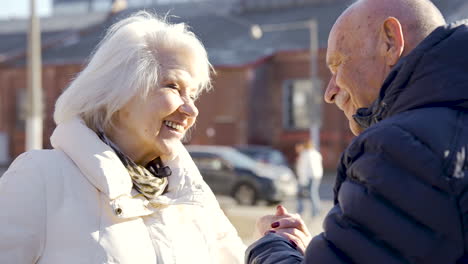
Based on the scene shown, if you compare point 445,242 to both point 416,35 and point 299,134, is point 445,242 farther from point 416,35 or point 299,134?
point 299,134

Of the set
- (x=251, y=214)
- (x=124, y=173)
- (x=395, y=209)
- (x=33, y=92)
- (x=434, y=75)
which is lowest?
(x=251, y=214)

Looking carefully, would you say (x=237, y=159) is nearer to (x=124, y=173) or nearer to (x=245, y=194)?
(x=245, y=194)

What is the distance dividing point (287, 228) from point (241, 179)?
52.3 feet

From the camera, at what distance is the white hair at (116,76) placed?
278 cm

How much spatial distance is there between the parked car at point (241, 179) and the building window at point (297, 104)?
51.7 feet

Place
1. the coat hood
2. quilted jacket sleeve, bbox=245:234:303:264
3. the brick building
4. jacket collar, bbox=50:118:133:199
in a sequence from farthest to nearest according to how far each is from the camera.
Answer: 1. the brick building
2. jacket collar, bbox=50:118:133:199
3. quilted jacket sleeve, bbox=245:234:303:264
4. the coat hood

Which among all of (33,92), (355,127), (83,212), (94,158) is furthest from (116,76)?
(33,92)

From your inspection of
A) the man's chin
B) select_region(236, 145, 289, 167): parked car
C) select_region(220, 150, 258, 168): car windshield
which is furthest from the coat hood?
select_region(236, 145, 289, 167): parked car

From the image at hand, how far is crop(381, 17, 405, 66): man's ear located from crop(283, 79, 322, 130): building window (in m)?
32.1

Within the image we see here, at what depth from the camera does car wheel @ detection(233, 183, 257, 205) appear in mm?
18047

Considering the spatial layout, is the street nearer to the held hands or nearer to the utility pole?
the utility pole

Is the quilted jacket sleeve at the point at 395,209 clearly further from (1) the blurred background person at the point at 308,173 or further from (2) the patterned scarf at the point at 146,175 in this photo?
(1) the blurred background person at the point at 308,173

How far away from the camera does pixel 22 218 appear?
7.91ft

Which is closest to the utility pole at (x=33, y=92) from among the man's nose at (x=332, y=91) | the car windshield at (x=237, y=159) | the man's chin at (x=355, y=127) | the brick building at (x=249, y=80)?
Answer: the car windshield at (x=237, y=159)
